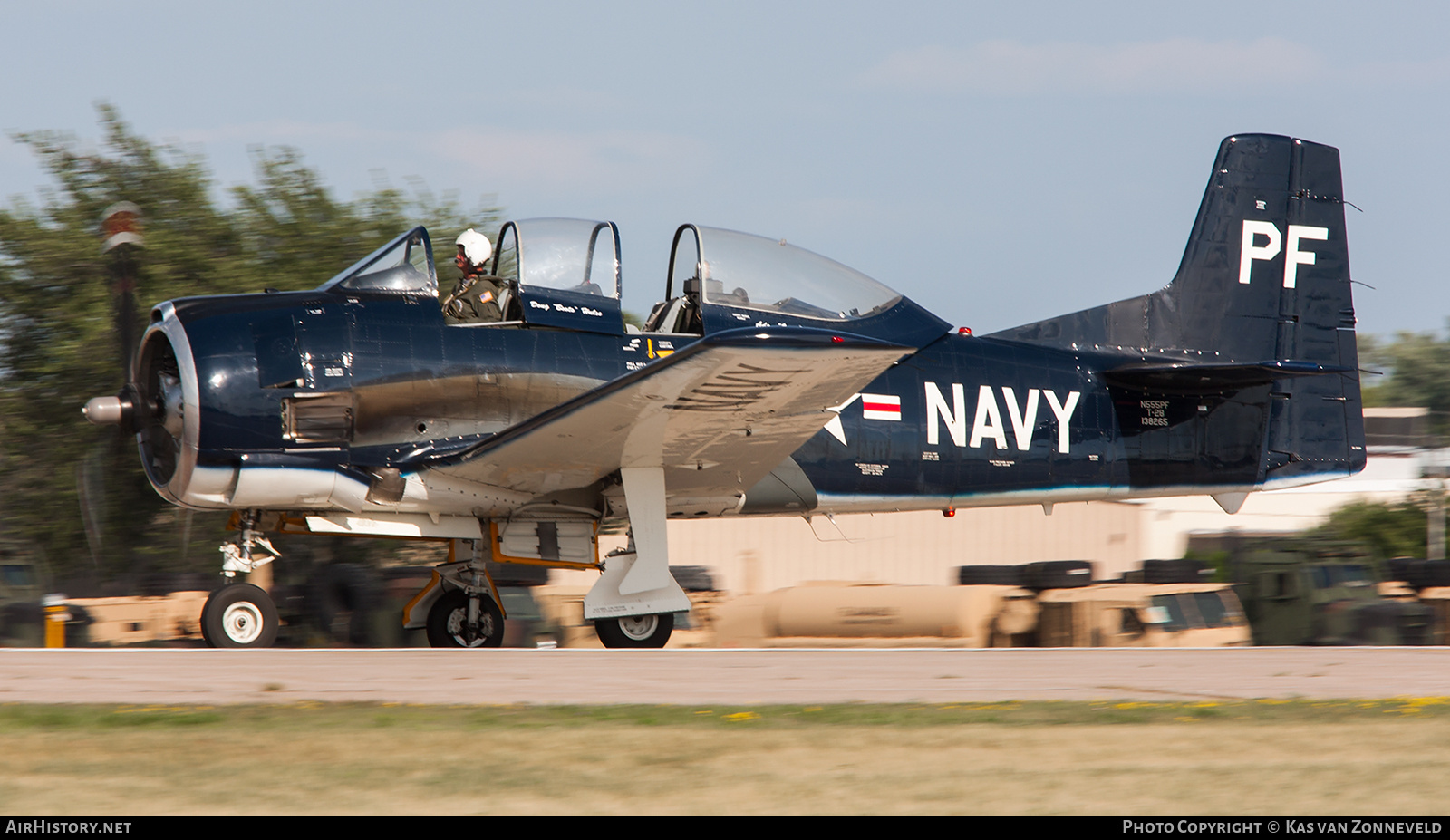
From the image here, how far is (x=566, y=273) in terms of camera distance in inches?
406

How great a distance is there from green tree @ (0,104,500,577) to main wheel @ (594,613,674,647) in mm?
6851

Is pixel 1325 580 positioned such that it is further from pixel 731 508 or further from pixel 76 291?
pixel 76 291

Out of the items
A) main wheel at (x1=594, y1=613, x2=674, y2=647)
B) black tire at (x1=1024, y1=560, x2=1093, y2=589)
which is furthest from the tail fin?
main wheel at (x1=594, y1=613, x2=674, y2=647)

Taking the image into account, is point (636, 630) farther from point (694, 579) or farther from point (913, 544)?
point (913, 544)

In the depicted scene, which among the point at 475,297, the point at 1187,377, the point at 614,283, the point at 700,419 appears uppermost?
the point at 614,283

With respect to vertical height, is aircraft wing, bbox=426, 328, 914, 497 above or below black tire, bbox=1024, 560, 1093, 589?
above

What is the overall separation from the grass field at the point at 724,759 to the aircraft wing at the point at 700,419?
9.01ft

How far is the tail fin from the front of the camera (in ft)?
42.6

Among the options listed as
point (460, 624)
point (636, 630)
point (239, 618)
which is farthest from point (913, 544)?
point (239, 618)

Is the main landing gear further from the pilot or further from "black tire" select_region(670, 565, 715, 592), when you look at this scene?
"black tire" select_region(670, 565, 715, 592)

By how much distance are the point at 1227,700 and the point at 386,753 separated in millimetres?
4112

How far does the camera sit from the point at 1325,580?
1297 centimetres

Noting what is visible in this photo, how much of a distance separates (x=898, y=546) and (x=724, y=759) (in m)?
25.0

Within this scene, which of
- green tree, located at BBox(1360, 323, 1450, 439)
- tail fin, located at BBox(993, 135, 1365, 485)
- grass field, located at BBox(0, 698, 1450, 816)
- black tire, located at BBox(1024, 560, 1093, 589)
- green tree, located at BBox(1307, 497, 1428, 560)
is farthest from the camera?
green tree, located at BBox(1360, 323, 1450, 439)
